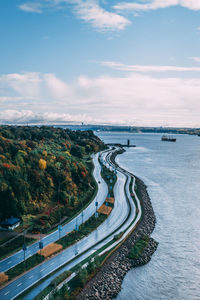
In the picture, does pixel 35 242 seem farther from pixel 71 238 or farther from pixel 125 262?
pixel 125 262

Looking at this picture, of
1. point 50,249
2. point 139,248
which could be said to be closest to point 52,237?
point 50,249

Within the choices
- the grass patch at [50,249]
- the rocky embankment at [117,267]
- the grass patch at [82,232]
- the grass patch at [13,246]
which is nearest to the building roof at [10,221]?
the grass patch at [13,246]

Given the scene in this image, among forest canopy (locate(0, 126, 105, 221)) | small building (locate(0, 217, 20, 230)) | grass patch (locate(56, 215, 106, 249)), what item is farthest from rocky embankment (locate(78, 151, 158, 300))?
small building (locate(0, 217, 20, 230))

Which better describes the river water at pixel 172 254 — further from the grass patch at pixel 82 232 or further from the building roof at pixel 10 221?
the building roof at pixel 10 221

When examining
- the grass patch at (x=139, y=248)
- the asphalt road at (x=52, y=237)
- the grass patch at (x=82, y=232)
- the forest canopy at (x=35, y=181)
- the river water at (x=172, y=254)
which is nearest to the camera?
the river water at (x=172, y=254)

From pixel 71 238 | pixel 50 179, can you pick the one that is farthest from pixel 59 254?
pixel 50 179
